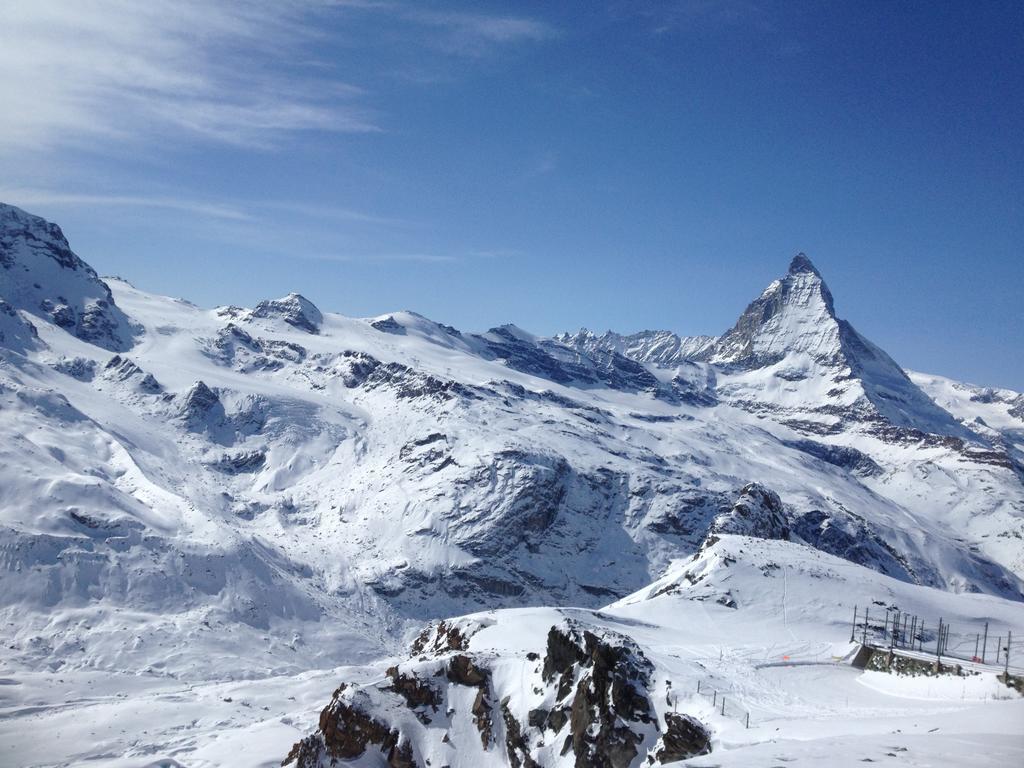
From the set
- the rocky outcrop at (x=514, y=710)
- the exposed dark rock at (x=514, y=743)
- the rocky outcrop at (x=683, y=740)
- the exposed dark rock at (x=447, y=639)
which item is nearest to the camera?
the rocky outcrop at (x=683, y=740)

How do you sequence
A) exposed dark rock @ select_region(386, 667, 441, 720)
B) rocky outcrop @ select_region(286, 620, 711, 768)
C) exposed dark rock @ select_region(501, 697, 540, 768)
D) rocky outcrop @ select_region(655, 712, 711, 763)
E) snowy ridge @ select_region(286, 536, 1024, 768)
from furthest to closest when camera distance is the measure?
exposed dark rock @ select_region(386, 667, 441, 720)
exposed dark rock @ select_region(501, 697, 540, 768)
rocky outcrop @ select_region(286, 620, 711, 768)
rocky outcrop @ select_region(655, 712, 711, 763)
snowy ridge @ select_region(286, 536, 1024, 768)

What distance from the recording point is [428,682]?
6122 cm

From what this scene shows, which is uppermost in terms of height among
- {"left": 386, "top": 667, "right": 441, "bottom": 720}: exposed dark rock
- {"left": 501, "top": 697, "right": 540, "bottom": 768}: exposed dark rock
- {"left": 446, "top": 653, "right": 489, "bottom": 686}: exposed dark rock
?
{"left": 446, "top": 653, "right": 489, "bottom": 686}: exposed dark rock

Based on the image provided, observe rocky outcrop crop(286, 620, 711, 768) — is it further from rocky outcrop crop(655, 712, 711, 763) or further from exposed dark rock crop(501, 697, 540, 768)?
rocky outcrop crop(655, 712, 711, 763)

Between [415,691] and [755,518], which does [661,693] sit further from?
[755,518]

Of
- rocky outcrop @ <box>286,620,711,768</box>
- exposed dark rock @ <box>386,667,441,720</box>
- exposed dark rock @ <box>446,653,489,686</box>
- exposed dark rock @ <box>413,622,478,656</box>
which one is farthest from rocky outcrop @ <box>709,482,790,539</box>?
exposed dark rock @ <box>386,667,441,720</box>

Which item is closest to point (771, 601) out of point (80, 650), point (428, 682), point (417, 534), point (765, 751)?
point (428, 682)

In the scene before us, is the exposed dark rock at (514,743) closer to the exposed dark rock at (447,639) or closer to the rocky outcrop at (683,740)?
the rocky outcrop at (683,740)

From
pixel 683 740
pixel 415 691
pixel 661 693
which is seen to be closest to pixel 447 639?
pixel 415 691

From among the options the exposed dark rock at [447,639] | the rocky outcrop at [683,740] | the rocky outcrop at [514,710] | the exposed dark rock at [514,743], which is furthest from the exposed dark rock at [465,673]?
the rocky outcrop at [683,740]

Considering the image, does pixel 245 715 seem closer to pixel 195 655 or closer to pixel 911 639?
pixel 195 655

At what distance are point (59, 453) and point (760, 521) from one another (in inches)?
4870

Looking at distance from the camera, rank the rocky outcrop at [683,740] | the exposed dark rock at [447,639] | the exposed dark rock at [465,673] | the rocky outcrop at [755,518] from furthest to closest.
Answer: the rocky outcrop at [755,518], the exposed dark rock at [447,639], the exposed dark rock at [465,673], the rocky outcrop at [683,740]

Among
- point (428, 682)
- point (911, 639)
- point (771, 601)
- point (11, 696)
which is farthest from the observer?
point (11, 696)
